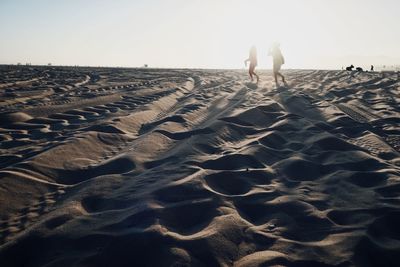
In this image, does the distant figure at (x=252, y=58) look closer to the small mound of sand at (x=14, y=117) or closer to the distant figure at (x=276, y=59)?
the distant figure at (x=276, y=59)

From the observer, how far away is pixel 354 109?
6.27 meters

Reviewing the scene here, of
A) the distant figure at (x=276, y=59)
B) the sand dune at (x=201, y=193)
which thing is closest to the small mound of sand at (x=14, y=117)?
the sand dune at (x=201, y=193)

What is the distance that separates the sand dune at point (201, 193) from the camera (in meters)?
1.95

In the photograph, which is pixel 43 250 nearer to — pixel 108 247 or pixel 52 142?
pixel 108 247

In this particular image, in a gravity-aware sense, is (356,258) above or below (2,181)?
below

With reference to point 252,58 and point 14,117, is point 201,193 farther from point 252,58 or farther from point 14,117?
point 252,58

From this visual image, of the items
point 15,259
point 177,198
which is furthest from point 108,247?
point 177,198

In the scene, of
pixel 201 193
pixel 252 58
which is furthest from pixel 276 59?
pixel 201 193

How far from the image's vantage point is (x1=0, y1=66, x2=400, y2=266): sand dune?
1.95m

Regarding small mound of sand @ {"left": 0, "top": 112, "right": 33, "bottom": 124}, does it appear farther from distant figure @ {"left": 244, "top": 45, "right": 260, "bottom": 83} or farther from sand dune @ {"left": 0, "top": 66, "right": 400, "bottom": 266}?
distant figure @ {"left": 244, "top": 45, "right": 260, "bottom": 83}

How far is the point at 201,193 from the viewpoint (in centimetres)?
263

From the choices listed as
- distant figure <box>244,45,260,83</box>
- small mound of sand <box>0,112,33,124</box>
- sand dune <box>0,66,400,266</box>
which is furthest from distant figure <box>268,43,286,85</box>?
small mound of sand <box>0,112,33,124</box>

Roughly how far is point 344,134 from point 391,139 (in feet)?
1.75

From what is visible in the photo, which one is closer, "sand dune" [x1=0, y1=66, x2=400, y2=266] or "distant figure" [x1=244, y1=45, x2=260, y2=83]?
"sand dune" [x1=0, y1=66, x2=400, y2=266]
